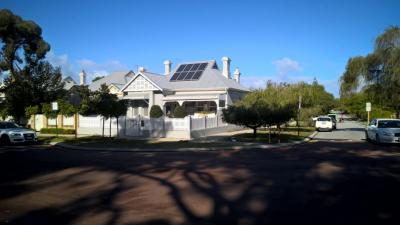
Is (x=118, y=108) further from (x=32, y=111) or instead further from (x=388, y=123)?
(x=388, y=123)

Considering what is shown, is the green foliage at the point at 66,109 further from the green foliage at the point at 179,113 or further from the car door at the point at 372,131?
the car door at the point at 372,131

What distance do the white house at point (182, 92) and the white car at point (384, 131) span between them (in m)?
14.3

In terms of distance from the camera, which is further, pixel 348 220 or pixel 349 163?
pixel 349 163

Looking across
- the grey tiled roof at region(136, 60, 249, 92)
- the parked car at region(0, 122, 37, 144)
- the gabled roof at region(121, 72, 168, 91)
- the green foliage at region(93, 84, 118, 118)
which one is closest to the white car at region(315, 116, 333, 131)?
the grey tiled roof at region(136, 60, 249, 92)

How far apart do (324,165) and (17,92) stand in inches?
1202

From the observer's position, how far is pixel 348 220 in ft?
21.4

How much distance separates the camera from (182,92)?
3900 cm

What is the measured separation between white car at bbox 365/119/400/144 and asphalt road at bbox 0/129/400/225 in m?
8.72

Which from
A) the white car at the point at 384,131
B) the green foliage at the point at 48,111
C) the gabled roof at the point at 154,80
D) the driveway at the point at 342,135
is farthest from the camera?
the gabled roof at the point at 154,80

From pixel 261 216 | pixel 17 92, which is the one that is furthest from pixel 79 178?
pixel 17 92

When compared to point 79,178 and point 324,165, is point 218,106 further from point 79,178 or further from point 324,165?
point 79,178

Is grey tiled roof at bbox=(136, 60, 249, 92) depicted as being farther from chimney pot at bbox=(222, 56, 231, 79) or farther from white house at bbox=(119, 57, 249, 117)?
chimney pot at bbox=(222, 56, 231, 79)

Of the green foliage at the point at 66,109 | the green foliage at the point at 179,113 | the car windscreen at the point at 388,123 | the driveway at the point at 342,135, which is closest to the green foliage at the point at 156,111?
the green foliage at the point at 179,113

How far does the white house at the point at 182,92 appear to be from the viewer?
36844 millimetres
